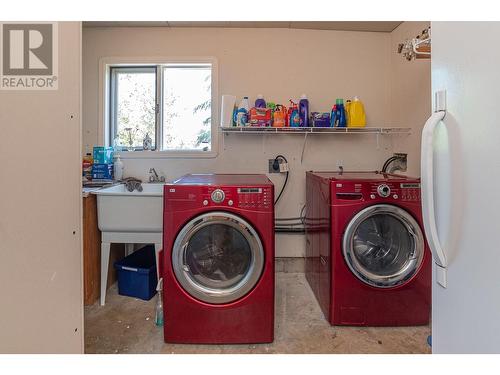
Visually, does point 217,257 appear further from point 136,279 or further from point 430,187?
point 430,187

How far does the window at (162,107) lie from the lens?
9.53 feet

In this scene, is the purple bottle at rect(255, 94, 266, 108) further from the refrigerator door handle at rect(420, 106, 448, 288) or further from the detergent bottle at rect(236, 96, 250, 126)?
the refrigerator door handle at rect(420, 106, 448, 288)

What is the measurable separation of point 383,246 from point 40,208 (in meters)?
1.87

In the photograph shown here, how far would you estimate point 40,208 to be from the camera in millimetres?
910

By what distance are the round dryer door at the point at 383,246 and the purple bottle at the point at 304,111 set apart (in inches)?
41.6

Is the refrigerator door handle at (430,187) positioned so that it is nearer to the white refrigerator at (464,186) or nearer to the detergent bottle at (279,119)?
the white refrigerator at (464,186)

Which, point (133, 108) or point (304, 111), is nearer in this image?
point (304, 111)

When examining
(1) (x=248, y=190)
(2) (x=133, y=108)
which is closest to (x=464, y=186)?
(1) (x=248, y=190)

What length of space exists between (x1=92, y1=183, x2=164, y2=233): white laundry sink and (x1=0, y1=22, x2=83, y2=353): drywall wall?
1.22 meters

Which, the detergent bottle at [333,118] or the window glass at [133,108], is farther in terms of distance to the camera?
the window glass at [133,108]

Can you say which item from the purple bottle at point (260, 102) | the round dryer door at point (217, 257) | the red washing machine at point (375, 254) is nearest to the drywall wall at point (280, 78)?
the purple bottle at point (260, 102)

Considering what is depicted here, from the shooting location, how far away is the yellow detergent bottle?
2650 millimetres

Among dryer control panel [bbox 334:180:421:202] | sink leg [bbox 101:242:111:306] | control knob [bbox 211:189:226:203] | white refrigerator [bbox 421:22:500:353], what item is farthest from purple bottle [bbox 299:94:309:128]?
sink leg [bbox 101:242:111:306]

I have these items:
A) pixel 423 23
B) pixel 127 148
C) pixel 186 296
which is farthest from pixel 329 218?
pixel 127 148
